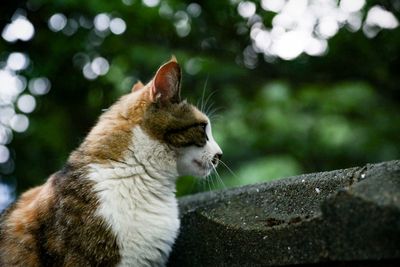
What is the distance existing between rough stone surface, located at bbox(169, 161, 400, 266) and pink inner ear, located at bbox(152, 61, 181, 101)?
0.50 meters

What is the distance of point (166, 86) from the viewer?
219cm

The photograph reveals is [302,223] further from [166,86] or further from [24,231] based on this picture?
[24,231]

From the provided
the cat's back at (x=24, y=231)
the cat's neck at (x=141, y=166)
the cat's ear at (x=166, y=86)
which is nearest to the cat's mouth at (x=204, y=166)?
the cat's neck at (x=141, y=166)

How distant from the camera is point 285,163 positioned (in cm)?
345

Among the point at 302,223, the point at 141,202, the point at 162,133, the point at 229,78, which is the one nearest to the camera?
the point at 302,223

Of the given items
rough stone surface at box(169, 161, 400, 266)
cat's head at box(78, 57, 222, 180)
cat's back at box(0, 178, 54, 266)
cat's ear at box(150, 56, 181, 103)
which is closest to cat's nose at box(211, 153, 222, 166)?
cat's head at box(78, 57, 222, 180)

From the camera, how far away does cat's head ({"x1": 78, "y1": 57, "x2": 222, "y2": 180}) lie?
2129 millimetres

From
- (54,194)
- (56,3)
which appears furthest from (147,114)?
(56,3)

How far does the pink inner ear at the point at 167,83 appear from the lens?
2.11 m

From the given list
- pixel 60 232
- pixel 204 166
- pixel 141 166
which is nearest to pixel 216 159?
pixel 204 166

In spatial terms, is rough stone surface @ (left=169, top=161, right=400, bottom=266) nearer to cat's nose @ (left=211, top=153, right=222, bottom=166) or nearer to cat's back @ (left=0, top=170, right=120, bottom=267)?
cat's nose @ (left=211, top=153, right=222, bottom=166)

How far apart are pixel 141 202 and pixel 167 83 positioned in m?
0.50

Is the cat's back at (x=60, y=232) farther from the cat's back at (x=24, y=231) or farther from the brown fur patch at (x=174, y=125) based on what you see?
the brown fur patch at (x=174, y=125)

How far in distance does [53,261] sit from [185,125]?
742mm
